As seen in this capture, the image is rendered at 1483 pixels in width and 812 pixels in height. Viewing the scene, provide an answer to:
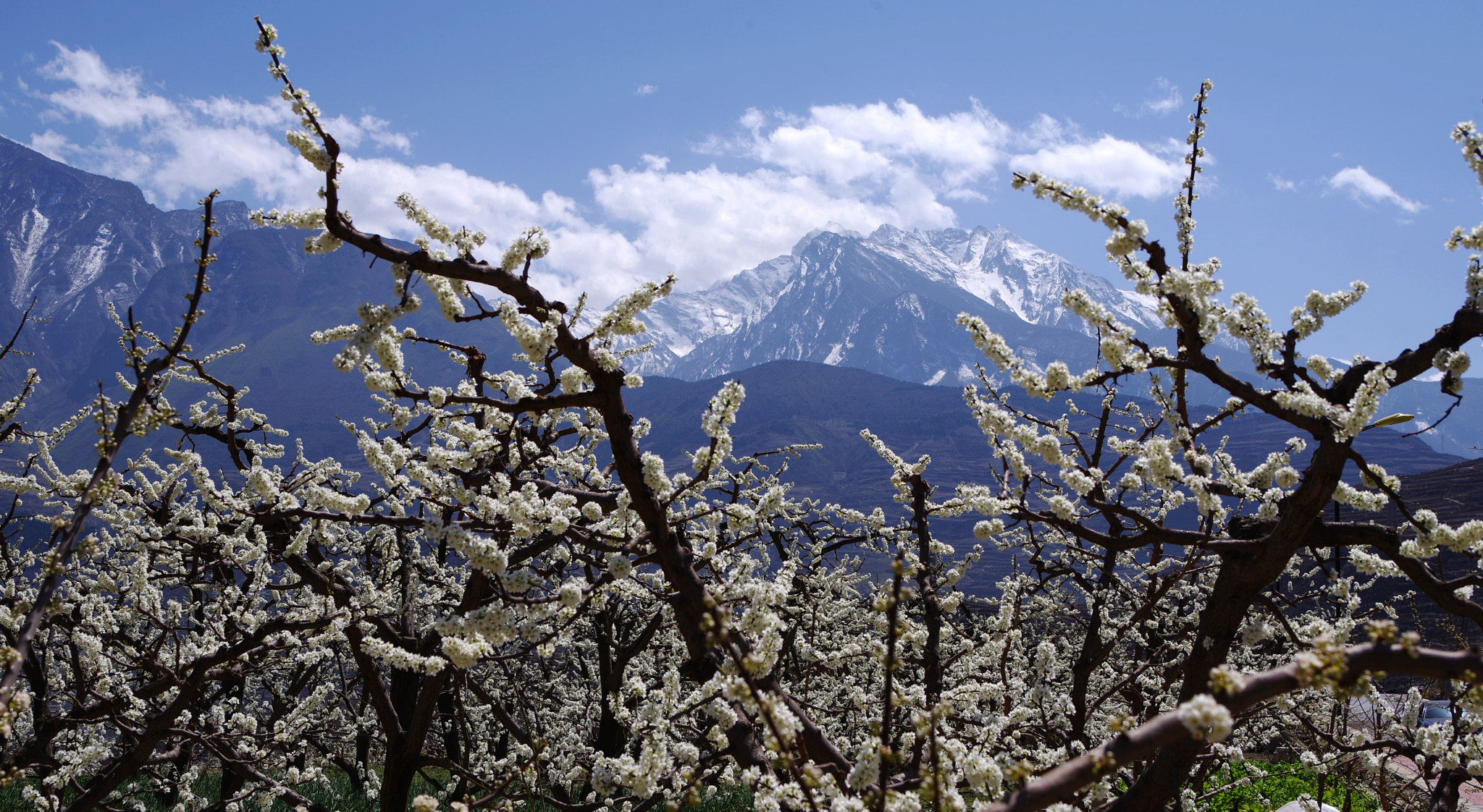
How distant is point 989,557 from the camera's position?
174625 mm

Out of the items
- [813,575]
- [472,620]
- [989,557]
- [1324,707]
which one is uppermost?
[989,557]

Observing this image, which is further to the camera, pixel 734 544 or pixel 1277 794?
pixel 1277 794

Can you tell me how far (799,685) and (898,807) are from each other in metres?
4.72

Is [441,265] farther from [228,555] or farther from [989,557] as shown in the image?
[989,557]

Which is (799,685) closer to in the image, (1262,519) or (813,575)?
(813,575)

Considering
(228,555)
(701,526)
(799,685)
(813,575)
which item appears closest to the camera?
(228,555)

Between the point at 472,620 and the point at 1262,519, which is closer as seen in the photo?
the point at 472,620

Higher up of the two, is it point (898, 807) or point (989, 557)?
point (989, 557)

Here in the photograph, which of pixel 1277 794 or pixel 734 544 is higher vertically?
pixel 1277 794

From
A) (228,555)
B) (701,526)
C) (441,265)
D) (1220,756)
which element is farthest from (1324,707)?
(228,555)

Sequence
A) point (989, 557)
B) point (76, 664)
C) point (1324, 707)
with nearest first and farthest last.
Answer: point (76, 664)
point (1324, 707)
point (989, 557)

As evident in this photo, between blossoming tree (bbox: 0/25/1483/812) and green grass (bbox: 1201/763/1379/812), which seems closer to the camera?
blossoming tree (bbox: 0/25/1483/812)

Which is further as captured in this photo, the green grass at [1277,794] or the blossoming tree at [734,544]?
the green grass at [1277,794]

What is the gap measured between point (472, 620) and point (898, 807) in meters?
1.65
